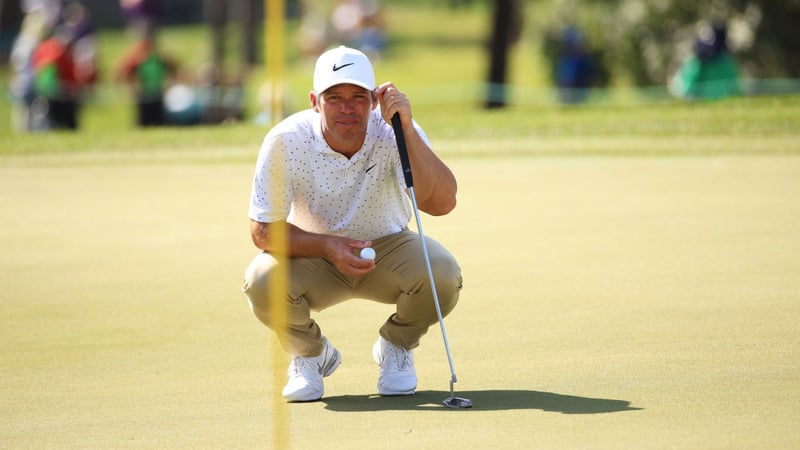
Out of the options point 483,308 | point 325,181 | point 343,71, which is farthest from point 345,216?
point 483,308

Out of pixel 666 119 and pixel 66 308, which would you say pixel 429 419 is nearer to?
pixel 66 308

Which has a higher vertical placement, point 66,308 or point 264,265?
point 264,265

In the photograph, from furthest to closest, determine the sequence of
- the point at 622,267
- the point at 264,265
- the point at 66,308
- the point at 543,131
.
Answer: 1. the point at 543,131
2. the point at 622,267
3. the point at 66,308
4. the point at 264,265

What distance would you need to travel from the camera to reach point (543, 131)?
15.9 metres

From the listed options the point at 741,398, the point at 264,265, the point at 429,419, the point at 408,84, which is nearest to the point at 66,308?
the point at 264,265

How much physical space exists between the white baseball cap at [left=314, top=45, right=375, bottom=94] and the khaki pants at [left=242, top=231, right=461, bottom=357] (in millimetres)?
836

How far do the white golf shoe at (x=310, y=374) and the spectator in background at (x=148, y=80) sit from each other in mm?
17492

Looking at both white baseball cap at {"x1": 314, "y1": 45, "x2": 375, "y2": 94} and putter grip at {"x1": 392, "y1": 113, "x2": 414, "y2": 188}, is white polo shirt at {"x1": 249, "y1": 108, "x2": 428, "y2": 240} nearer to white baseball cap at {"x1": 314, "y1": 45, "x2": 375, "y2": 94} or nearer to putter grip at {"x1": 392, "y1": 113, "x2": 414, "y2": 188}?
putter grip at {"x1": 392, "y1": 113, "x2": 414, "y2": 188}

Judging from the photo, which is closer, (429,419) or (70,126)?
(429,419)

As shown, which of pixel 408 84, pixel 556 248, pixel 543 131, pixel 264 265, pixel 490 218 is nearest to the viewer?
pixel 264 265

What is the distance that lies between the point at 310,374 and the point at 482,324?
152cm

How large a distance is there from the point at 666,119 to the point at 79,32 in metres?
10.8

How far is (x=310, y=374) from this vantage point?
20.7 ft

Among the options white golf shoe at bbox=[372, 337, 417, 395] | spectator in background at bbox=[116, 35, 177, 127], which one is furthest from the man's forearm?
spectator in background at bbox=[116, 35, 177, 127]
